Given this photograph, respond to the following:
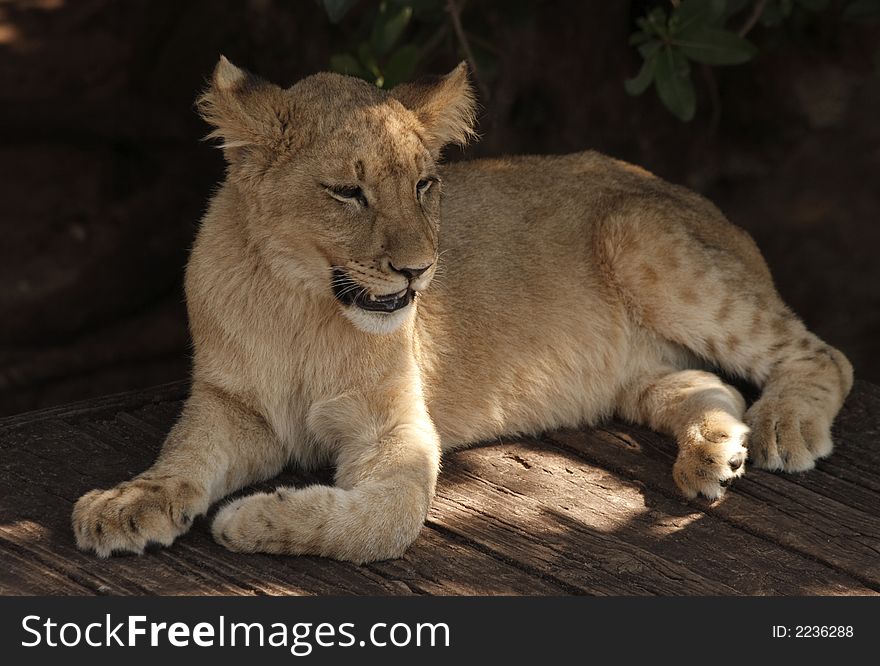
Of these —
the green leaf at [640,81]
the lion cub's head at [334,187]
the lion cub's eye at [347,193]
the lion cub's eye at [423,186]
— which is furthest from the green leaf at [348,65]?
the lion cub's eye at [347,193]

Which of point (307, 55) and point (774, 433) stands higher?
point (307, 55)

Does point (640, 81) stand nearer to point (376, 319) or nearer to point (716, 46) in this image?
point (716, 46)

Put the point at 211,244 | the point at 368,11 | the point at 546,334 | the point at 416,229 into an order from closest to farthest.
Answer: the point at 416,229 < the point at 211,244 < the point at 546,334 < the point at 368,11

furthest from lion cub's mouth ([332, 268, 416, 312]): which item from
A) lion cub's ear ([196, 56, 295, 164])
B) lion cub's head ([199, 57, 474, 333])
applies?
lion cub's ear ([196, 56, 295, 164])

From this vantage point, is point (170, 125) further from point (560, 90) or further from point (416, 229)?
point (416, 229)

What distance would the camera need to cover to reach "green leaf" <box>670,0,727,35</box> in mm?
4629

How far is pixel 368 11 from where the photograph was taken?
5391mm

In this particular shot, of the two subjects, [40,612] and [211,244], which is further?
[211,244]

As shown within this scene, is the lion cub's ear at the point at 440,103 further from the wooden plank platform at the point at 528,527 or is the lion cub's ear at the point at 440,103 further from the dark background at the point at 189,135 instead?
the dark background at the point at 189,135

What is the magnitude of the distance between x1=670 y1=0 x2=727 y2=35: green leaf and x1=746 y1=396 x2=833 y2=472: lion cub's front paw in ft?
4.72

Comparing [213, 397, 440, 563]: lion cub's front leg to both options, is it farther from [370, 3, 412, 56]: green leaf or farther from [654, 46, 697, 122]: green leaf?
[654, 46, 697, 122]: green leaf

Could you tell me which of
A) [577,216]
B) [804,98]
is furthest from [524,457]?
[804,98]

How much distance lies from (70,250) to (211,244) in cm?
243

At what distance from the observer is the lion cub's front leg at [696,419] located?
3.69 meters
